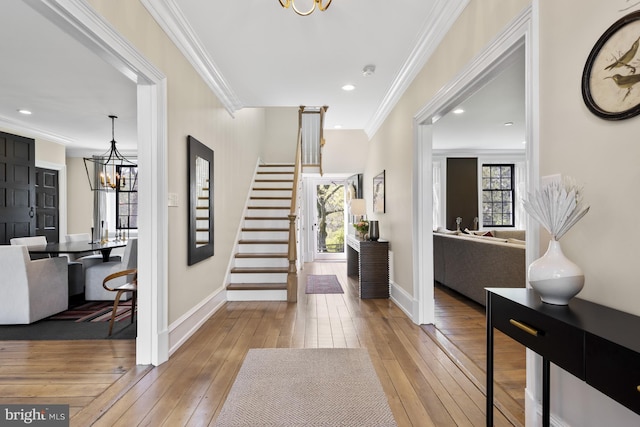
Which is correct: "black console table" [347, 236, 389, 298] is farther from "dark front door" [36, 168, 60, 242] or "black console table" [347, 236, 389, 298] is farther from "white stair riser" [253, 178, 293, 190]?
"dark front door" [36, 168, 60, 242]

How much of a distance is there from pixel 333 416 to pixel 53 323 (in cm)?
333

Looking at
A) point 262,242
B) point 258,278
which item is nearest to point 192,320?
point 258,278

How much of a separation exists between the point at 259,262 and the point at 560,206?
413 centimetres

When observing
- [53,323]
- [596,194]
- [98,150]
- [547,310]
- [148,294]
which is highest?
[98,150]

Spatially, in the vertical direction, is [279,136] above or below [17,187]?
above

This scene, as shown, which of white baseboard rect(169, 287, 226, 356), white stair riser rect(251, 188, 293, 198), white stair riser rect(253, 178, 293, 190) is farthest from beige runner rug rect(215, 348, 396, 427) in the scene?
white stair riser rect(253, 178, 293, 190)

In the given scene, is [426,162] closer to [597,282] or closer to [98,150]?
[597,282]

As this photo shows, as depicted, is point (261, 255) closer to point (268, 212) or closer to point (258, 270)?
point (258, 270)

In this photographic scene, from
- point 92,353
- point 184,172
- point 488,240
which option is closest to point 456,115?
point 488,240

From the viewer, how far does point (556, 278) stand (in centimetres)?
121

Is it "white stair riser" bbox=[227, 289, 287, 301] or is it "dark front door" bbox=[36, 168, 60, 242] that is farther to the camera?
"dark front door" bbox=[36, 168, 60, 242]

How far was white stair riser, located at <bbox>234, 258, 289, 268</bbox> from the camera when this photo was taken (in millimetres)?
4836

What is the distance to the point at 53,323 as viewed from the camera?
3414 mm

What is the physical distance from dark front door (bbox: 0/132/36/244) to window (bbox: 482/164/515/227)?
961 centimetres
